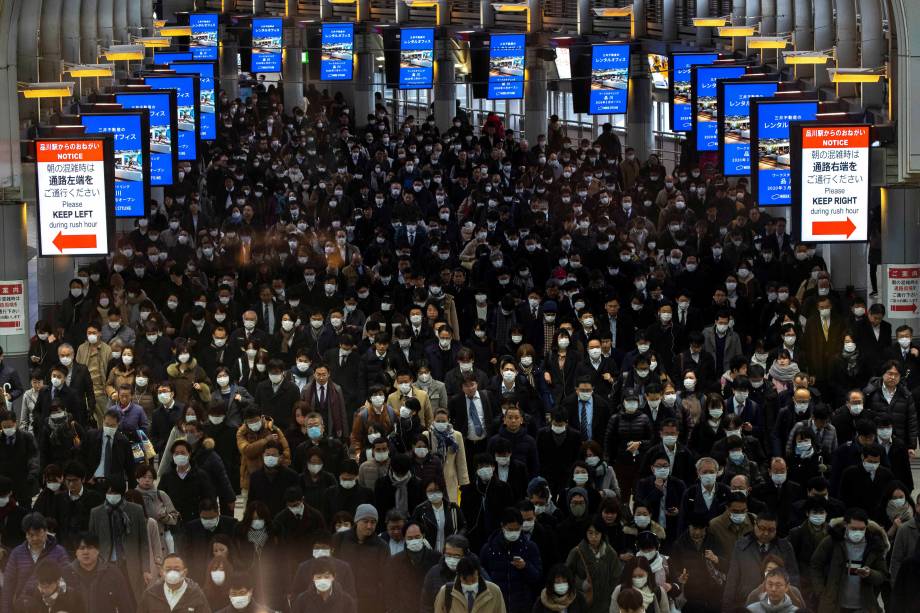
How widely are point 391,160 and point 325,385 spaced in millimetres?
20103

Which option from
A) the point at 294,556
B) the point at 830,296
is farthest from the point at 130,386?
the point at 830,296

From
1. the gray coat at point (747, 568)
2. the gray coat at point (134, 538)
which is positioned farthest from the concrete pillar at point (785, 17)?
the gray coat at point (134, 538)

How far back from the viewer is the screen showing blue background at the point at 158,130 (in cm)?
3331

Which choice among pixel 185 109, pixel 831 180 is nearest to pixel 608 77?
pixel 185 109

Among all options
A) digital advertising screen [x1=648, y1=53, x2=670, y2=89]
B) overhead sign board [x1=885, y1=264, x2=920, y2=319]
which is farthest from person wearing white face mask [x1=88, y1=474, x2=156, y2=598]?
digital advertising screen [x1=648, y1=53, x2=670, y2=89]

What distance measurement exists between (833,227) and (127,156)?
32.8 feet

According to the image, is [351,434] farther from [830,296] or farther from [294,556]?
[830,296]

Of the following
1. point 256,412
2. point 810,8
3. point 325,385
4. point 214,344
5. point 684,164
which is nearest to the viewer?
point 256,412

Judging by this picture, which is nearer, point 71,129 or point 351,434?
point 351,434

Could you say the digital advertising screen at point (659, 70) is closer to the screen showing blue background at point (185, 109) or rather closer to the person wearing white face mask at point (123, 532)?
the screen showing blue background at point (185, 109)

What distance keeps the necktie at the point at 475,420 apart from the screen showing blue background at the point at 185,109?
654 inches

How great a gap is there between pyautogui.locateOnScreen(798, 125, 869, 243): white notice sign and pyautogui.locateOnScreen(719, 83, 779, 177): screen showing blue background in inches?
228

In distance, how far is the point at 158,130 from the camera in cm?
3331

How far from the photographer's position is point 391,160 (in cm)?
4156
